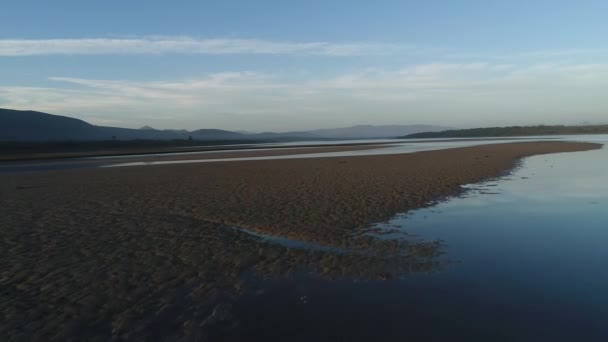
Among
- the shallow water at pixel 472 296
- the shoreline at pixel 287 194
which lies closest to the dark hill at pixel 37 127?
the shoreline at pixel 287 194

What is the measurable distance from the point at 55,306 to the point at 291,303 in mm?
3899

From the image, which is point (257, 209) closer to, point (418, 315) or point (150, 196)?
point (150, 196)

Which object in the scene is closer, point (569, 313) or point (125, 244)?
point (569, 313)

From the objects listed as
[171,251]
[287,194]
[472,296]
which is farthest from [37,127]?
[472,296]

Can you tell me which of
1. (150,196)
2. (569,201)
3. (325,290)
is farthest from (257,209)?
(569,201)

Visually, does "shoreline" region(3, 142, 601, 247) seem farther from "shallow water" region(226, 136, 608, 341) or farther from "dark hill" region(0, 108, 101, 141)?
"dark hill" region(0, 108, 101, 141)

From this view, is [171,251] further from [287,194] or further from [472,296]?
[287,194]

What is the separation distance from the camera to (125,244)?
929 centimetres

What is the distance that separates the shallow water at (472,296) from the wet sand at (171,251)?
0.54 m

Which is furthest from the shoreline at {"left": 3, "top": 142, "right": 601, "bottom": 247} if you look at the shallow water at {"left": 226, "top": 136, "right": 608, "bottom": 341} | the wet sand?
the shallow water at {"left": 226, "top": 136, "right": 608, "bottom": 341}

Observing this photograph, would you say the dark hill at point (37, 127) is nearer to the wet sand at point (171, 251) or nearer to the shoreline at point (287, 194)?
the shoreline at point (287, 194)

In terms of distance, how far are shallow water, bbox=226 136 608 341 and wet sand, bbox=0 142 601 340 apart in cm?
54

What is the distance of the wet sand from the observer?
222 inches

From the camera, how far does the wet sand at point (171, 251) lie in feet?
18.5
